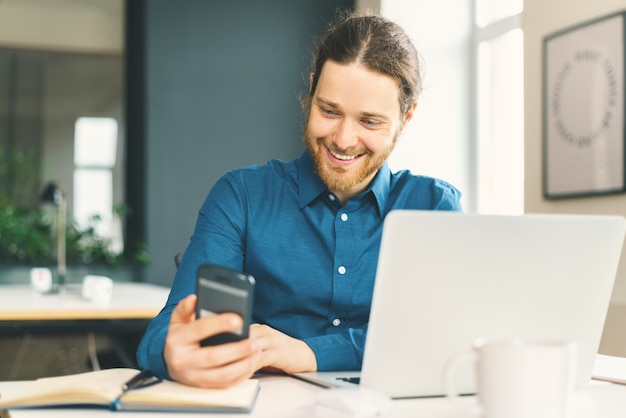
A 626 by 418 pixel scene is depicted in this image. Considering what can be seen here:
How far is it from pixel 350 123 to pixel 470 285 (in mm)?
639

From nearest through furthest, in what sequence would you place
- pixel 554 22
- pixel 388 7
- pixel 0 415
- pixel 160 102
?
pixel 0 415 < pixel 554 22 < pixel 388 7 < pixel 160 102

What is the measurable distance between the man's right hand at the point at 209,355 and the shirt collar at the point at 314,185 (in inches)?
25.8

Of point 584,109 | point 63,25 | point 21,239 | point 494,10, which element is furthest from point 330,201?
point 63,25

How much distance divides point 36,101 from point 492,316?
18.1 feet

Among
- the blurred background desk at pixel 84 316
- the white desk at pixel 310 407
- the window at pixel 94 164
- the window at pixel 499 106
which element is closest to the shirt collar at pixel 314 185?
the white desk at pixel 310 407

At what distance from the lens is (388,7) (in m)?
5.14

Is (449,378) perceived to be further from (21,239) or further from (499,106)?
(21,239)

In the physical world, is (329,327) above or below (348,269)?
below

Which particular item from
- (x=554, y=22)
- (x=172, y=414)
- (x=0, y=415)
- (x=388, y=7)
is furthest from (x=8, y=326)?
(x=388, y=7)

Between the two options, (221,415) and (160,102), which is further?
(160,102)

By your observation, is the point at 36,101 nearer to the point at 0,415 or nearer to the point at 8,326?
the point at 8,326

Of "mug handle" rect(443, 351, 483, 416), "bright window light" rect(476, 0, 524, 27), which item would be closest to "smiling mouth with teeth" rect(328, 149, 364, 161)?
"mug handle" rect(443, 351, 483, 416)

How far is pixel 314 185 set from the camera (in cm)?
171

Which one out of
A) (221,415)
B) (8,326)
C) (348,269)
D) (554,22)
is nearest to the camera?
(221,415)
